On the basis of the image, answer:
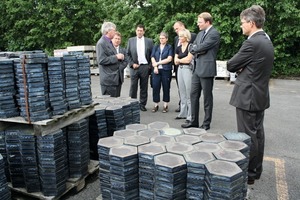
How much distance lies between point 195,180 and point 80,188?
1821mm

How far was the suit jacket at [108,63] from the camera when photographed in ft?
17.9

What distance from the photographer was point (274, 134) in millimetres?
5801

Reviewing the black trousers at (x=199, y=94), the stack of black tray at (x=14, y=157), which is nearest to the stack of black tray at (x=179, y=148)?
the stack of black tray at (x=14, y=157)

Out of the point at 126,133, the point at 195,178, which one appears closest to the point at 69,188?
the point at 126,133

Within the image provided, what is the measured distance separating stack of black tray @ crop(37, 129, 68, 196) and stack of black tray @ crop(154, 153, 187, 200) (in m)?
1.33

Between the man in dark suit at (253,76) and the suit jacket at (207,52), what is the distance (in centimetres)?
170

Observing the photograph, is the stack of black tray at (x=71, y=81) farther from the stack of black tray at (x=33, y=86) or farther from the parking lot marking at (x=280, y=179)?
the parking lot marking at (x=280, y=179)

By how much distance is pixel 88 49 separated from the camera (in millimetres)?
15117

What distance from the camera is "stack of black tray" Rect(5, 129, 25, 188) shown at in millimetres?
3305

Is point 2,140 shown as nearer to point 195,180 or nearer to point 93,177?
point 93,177

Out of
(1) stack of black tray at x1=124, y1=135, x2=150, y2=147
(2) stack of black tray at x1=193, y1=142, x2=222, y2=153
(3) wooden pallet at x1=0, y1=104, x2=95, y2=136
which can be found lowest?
(2) stack of black tray at x1=193, y1=142, x2=222, y2=153

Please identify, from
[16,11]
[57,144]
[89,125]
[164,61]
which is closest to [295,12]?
[164,61]

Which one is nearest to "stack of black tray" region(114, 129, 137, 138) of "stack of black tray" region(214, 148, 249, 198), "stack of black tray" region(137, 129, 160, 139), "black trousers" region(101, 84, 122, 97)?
"stack of black tray" region(137, 129, 160, 139)

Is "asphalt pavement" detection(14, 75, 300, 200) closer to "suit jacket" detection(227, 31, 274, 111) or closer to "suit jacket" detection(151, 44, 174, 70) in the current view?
"suit jacket" detection(227, 31, 274, 111)
